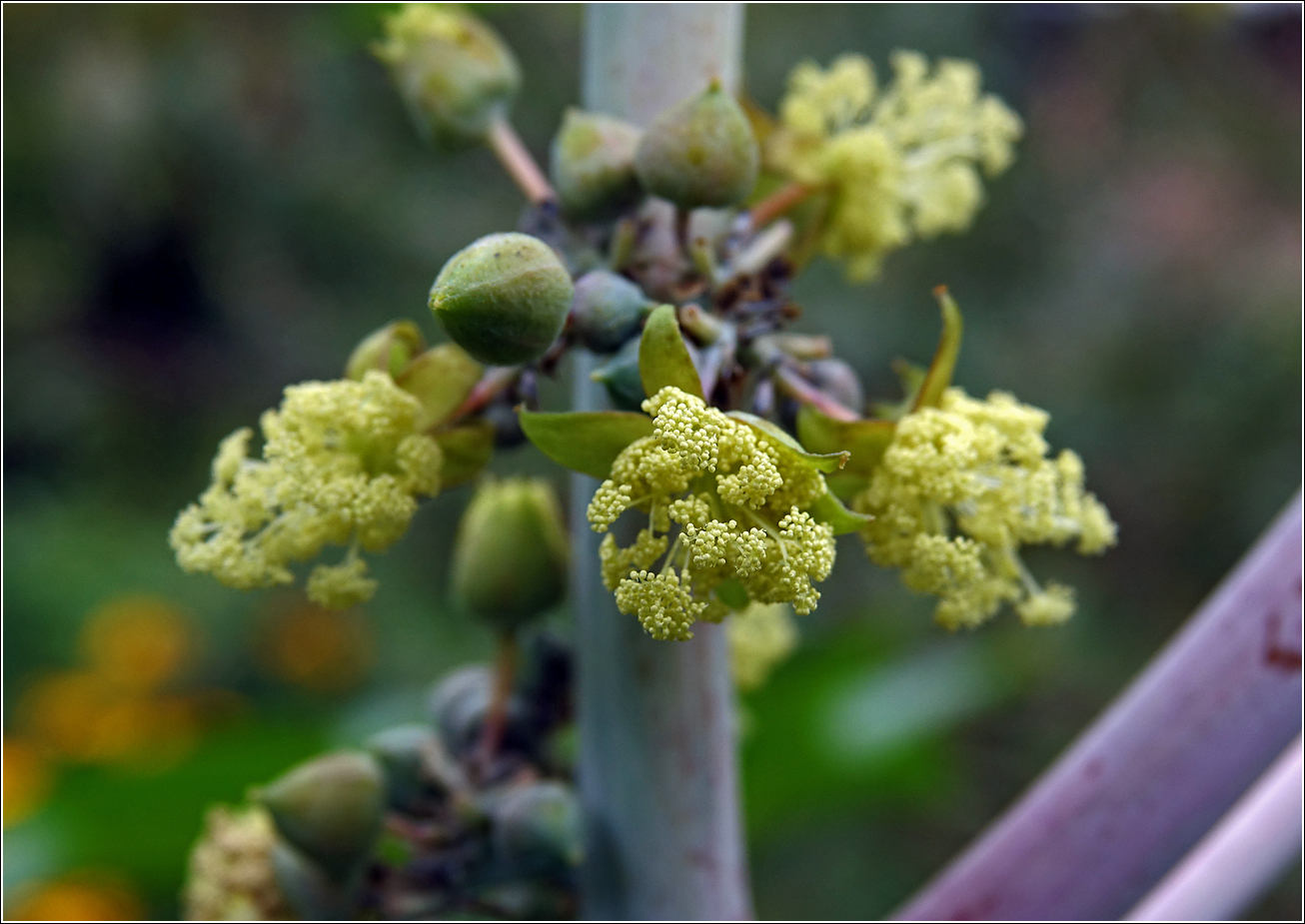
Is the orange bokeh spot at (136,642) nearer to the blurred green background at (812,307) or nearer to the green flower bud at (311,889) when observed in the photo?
the blurred green background at (812,307)

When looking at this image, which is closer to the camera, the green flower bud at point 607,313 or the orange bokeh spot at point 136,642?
the green flower bud at point 607,313

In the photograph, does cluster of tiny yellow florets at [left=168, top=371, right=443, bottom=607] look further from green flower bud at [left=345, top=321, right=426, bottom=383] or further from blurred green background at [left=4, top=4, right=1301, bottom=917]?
blurred green background at [left=4, top=4, right=1301, bottom=917]

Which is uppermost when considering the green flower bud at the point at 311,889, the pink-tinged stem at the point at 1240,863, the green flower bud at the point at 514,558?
the green flower bud at the point at 514,558

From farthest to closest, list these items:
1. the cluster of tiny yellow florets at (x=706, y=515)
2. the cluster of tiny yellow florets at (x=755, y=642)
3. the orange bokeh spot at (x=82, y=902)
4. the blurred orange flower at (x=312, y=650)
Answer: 1. the blurred orange flower at (x=312, y=650)
2. the orange bokeh spot at (x=82, y=902)
3. the cluster of tiny yellow florets at (x=755, y=642)
4. the cluster of tiny yellow florets at (x=706, y=515)

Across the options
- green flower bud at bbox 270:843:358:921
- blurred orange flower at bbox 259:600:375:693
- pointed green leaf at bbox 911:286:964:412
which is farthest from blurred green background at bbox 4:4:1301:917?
pointed green leaf at bbox 911:286:964:412

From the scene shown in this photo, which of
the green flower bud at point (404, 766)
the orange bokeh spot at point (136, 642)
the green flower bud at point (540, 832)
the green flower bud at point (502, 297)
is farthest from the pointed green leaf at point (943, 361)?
the orange bokeh spot at point (136, 642)

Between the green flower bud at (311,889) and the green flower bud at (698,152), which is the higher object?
the green flower bud at (698,152)

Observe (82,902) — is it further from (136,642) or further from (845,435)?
(845,435)

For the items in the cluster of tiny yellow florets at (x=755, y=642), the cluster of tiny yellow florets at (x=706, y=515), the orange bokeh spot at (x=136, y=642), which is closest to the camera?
the cluster of tiny yellow florets at (x=706, y=515)
